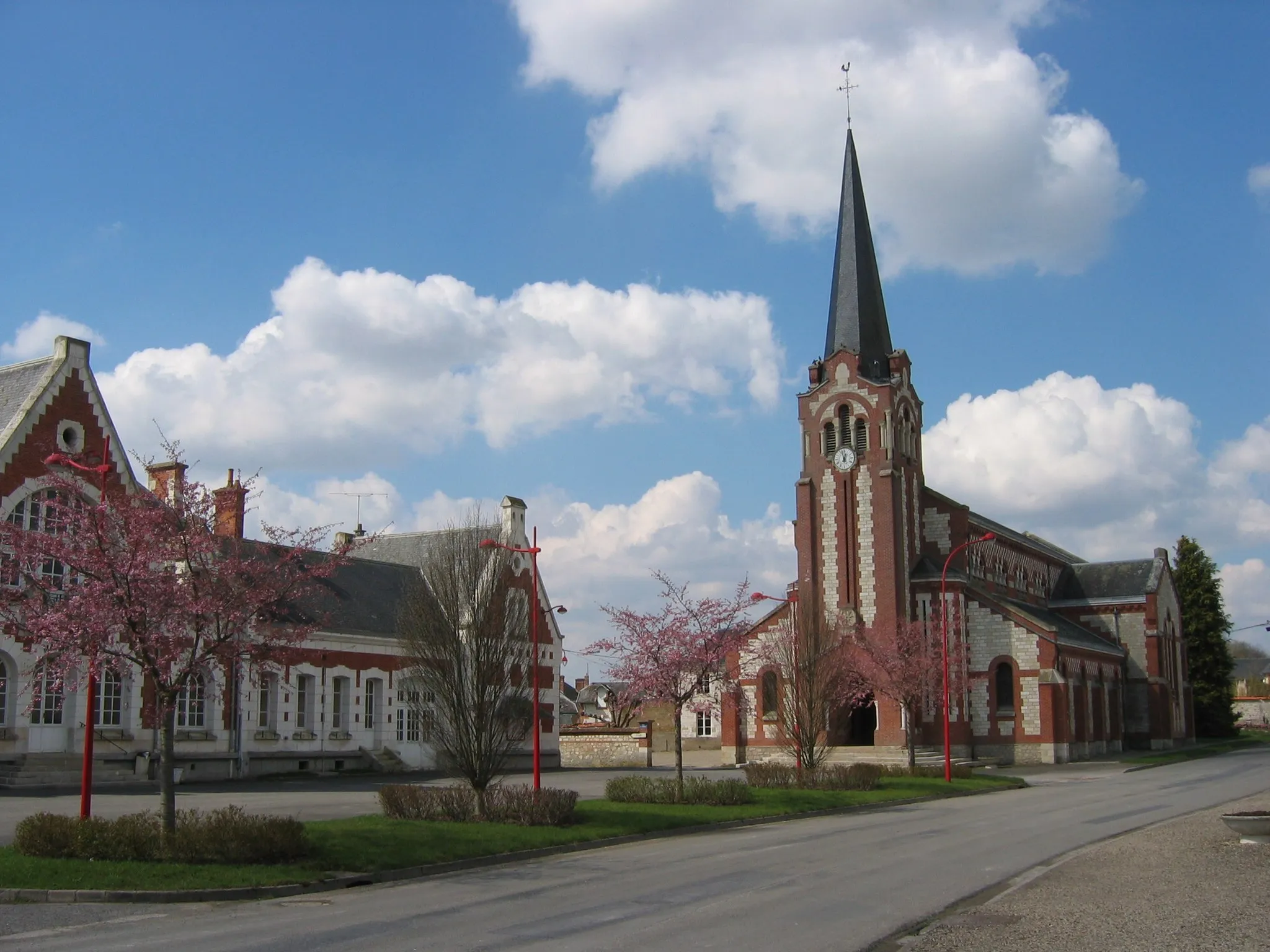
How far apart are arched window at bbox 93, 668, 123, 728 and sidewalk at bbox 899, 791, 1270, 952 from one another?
29.8 metres

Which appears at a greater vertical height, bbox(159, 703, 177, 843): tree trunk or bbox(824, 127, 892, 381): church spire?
bbox(824, 127, 892, 381): church spire

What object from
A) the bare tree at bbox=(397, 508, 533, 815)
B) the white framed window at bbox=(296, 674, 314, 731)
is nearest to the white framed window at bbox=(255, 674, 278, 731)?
the white framed window at bbox=(296, 674, 314, 731)

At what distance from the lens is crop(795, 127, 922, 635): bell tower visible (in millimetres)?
58312

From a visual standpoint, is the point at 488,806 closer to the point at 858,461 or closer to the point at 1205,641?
the point at 858,461

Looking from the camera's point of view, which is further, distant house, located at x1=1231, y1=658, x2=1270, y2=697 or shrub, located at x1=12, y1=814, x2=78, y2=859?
distant house, located at x1=1231, y1=658, x2=1270, y2=697

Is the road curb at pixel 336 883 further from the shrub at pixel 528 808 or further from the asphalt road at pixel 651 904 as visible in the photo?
the shrub at pixel 528 808

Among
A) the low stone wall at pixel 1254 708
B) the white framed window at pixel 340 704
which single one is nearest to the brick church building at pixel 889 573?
the white framed window at pixel 340 704

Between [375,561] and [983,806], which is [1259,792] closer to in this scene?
[983,806]

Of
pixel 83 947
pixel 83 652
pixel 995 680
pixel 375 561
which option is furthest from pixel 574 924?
pixel 995 680

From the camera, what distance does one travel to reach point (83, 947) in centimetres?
1223

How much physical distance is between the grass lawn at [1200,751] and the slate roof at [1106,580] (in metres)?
10.4

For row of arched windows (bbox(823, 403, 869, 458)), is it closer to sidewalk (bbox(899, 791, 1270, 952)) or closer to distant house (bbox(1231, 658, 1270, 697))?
sidewalk (bbox(899, 791, 1270, 952))

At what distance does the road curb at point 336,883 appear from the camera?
15.1 m

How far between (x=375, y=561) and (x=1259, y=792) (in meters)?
36.2
